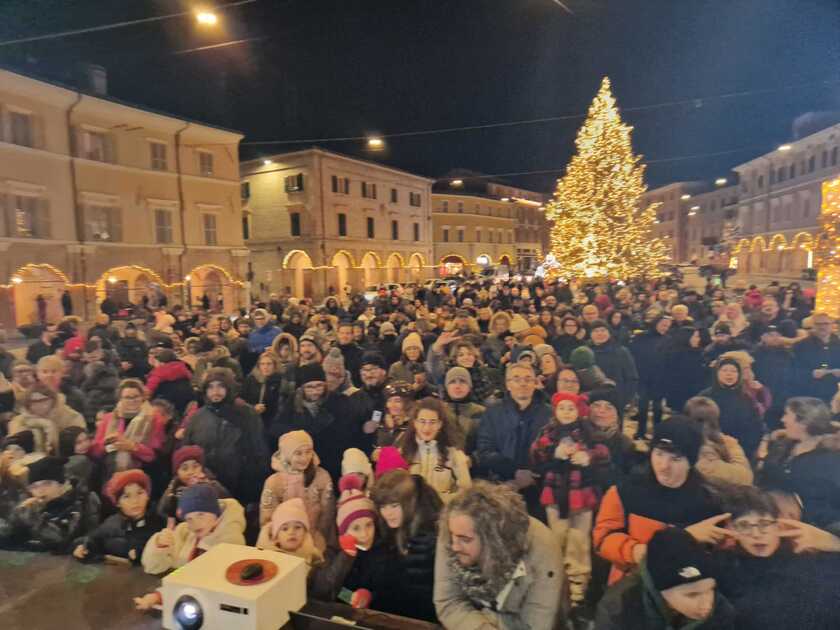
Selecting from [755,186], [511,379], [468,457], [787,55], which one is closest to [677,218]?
[755,186]

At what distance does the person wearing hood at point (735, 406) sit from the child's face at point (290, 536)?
308 cm

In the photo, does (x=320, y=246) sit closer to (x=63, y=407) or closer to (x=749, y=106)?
(x=63, y=407)

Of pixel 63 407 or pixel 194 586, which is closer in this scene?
pixel 194 586

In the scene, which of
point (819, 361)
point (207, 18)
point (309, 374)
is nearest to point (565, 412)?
point (309, 374)

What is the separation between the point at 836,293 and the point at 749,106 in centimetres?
241

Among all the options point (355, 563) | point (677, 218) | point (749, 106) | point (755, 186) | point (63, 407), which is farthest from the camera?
point (677, 218)

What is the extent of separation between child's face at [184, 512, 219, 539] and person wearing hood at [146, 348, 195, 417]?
136cm

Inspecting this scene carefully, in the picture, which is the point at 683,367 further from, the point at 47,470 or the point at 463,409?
the point at 47,470

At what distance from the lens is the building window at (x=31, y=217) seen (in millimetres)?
5238

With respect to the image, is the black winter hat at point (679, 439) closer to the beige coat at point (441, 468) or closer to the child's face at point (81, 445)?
the beige coat at point (441, 468)

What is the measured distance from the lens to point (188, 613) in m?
2.90

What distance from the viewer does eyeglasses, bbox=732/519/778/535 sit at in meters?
2.50

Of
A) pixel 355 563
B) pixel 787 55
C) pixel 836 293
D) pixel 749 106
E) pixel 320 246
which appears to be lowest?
pixel 355 563

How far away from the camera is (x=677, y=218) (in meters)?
6.22
